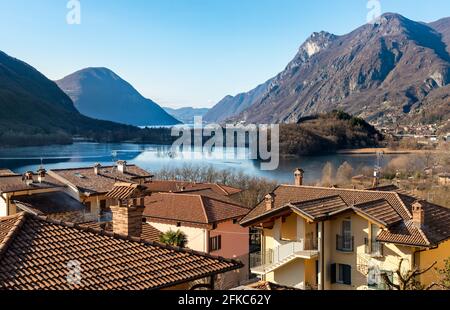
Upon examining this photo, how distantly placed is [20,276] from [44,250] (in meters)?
0.54

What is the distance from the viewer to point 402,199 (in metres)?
13.7

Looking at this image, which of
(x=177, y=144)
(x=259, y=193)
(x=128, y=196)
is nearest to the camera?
(x=128, y=196)

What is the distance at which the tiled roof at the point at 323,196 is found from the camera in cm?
1346

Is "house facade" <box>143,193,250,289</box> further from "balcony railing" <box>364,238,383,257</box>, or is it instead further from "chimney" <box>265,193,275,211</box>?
"balcony railing" <box>364,238,383,257</box>

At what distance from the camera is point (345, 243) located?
1291cm

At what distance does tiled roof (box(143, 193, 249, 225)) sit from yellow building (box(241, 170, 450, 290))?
13.5ft

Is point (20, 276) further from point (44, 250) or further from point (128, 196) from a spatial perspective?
point (128, 196)

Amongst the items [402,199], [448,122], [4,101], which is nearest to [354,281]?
[402,199]

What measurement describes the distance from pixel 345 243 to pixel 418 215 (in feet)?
6.14

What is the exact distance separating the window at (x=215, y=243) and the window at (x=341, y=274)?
5.25 m

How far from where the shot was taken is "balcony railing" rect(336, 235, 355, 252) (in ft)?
41.9

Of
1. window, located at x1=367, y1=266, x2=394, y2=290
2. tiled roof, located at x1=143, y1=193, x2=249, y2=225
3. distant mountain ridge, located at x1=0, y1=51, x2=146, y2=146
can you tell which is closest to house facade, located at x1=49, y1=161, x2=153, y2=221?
tiled roof, located at x1=143, y1=193, x2=249, y2=225

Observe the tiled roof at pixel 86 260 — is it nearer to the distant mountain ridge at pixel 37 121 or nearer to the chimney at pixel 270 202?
the chimney at pixel 270 202

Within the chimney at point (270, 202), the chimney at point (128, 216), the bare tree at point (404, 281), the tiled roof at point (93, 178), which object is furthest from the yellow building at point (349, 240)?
the tiled roof at point (93, 178)
